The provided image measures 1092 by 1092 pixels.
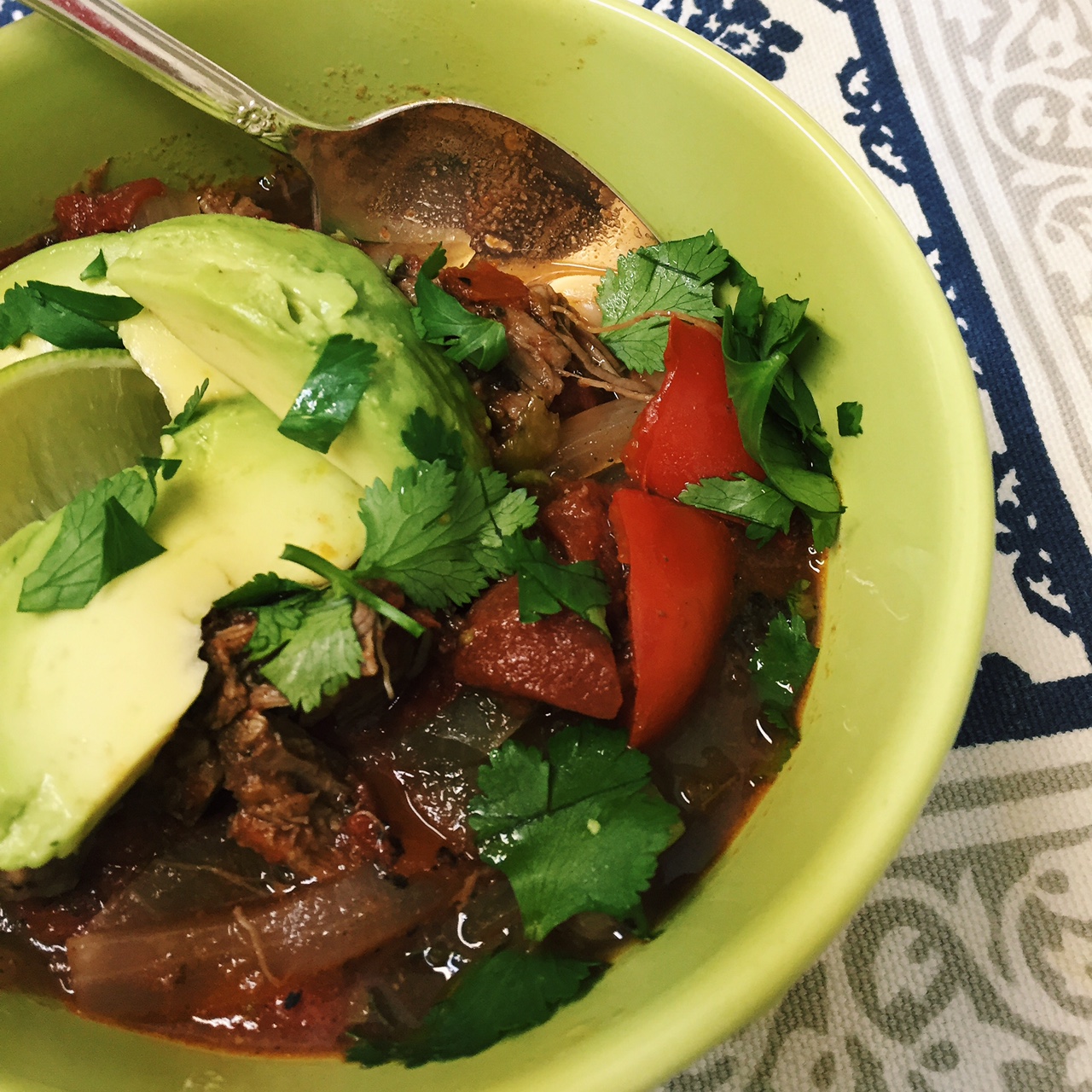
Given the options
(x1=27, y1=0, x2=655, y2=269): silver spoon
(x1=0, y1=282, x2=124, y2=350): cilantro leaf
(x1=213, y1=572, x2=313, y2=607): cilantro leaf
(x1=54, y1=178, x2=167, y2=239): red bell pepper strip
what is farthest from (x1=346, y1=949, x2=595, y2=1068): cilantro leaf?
(x1=54, y1=178, x2=167, y2=239): red bell pepper strip

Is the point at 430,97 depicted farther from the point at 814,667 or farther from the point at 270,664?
the point at 814,667

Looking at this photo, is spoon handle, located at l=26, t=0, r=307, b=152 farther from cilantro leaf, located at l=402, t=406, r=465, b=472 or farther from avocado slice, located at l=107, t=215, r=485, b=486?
cilantro leaf, located at l=402, t=406, r=465, b=472

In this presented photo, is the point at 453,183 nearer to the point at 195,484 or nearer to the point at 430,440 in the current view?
the point at 430,440

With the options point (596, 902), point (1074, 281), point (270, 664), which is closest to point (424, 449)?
point (270, 664)

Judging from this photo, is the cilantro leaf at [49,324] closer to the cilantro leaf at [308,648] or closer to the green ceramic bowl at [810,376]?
the green ceramic bowl at [810,376]

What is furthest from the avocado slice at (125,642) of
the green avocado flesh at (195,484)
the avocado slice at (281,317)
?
the avocado slice at (281,317)

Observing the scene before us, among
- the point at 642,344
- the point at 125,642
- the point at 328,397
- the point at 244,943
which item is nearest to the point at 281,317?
the point at 328,397
